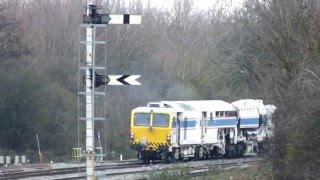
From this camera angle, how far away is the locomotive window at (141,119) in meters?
35.6

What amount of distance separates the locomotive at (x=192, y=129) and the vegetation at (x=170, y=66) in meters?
1.59

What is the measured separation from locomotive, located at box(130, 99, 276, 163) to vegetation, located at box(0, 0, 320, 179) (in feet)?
5.23

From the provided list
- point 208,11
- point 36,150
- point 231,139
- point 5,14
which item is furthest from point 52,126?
point 208,11

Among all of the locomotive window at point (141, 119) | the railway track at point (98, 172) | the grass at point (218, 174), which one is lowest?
the railway track at point (98, 172)

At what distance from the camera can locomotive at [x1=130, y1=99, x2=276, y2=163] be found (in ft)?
114

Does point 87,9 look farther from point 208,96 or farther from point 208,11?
point 208,11

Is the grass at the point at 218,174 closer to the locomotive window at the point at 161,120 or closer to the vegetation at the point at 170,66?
the vegetation at the point at 170,66

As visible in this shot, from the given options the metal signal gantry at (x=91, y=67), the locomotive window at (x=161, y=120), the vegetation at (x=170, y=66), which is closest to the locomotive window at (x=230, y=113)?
the vegetation at (x=170, y=66)

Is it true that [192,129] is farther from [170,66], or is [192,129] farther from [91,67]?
[170,66]

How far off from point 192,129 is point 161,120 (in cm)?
161

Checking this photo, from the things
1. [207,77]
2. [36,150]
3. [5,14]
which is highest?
[5,14]

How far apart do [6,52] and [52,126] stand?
470 centimetres

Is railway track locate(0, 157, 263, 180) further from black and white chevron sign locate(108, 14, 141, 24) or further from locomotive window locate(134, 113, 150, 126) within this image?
black and white chevron sign locate(108, 14, 141, 24)

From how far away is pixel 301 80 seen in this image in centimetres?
1848
